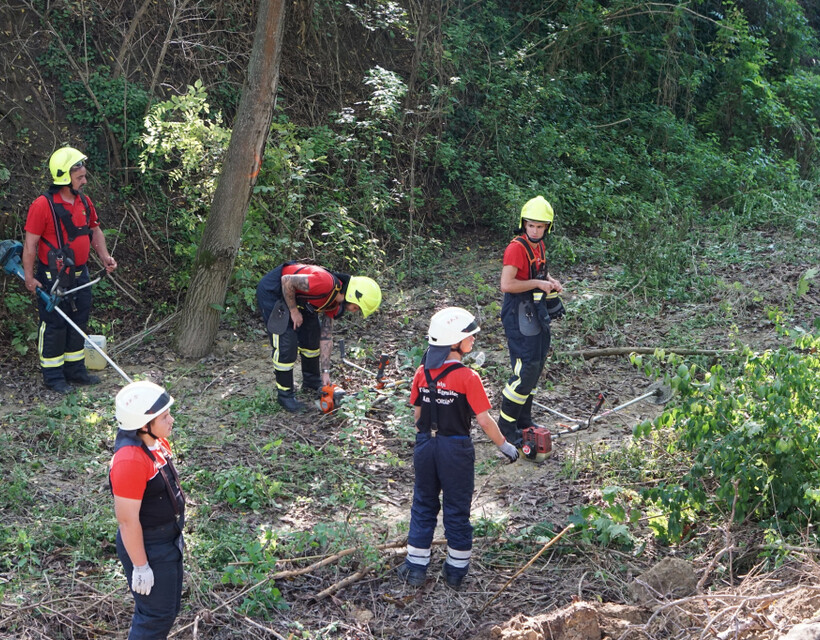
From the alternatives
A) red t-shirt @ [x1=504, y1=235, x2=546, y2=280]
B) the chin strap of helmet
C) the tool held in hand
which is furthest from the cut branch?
the chin strap of helmet

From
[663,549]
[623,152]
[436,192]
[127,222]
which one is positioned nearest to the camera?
[663,549]

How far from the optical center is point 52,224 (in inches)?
289

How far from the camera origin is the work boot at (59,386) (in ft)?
24.7

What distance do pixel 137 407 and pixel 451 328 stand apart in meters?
1.81

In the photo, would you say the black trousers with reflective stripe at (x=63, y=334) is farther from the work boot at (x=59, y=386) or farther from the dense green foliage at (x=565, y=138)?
the dense green foliage at (x=565, y=138)

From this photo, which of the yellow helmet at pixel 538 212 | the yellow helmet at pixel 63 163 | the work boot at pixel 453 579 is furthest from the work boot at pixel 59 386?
the yellow helmet at pixel 538 212

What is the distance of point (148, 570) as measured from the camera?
366 cm

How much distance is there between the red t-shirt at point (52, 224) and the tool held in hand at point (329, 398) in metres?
2.63

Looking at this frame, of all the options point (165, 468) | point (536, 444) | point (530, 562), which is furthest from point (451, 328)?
point (536, 444)

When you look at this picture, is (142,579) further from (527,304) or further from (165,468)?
(527,304)

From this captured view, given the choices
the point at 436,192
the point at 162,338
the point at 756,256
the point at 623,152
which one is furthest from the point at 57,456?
the point at 623,152

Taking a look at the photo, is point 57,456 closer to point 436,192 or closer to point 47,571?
point 47,571

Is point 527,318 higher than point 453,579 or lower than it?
higher

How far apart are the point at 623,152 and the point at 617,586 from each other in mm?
10178
